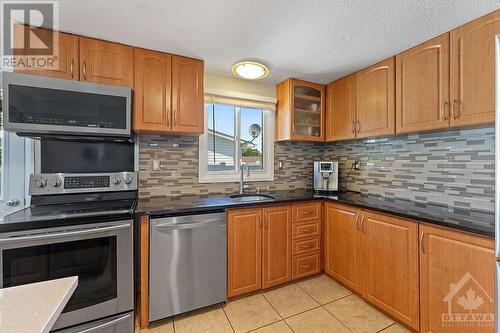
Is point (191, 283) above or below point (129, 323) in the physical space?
above

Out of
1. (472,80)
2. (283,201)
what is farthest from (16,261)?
(472,80)

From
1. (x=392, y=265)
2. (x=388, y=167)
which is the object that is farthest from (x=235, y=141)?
(x=392, y=265)

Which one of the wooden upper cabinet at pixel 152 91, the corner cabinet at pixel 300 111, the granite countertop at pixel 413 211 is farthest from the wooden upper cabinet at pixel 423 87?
the wooden upper cabinet at pixel 152 91

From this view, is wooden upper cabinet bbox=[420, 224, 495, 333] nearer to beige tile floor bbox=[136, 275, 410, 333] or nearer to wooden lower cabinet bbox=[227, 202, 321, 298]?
beige tile floor bbox=[136, 275, 410, 333]

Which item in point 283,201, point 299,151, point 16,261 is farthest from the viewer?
point 299,151

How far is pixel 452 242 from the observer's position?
4.58 feet

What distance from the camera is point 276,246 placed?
2166mm

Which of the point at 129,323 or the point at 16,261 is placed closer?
the point at 16,261

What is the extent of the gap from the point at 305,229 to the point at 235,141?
1.27m

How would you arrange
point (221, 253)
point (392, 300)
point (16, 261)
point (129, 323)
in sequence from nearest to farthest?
point (16, 261)
point (129, 323)
point (392, 300)
point (221, 253)

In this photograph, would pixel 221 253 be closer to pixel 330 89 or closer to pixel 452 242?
pixel 452 242

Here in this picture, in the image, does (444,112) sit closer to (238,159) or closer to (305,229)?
(305,229)

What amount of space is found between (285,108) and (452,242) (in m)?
1.93

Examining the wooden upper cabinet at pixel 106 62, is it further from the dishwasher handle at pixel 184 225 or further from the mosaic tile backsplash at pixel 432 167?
the mosaic tile backsplash at pixel 432 167
